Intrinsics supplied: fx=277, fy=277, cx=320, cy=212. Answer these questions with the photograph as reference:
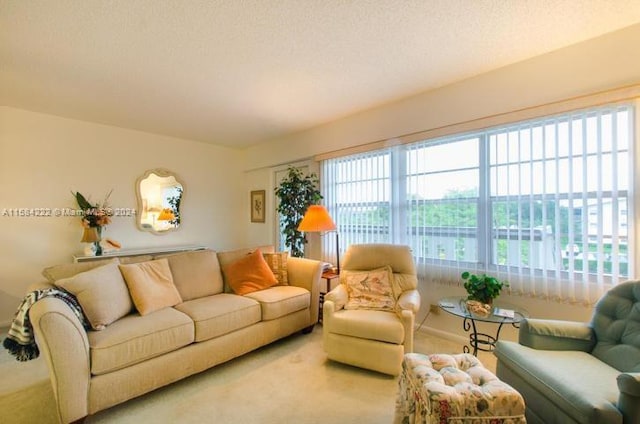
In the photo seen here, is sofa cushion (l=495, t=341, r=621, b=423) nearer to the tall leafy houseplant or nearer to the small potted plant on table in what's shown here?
the small potted plant on table

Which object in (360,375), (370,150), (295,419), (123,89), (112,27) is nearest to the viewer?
(295,419)

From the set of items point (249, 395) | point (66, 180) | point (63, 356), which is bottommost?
A: point (249, 395)

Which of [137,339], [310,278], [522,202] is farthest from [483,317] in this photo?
[137,339]

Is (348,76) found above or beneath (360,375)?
above

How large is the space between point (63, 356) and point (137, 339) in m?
0.37

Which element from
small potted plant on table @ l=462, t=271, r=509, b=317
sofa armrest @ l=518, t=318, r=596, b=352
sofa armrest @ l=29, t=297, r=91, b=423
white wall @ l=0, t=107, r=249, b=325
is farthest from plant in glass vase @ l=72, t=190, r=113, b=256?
sofa armrest @ l=518, t=318, r=596, b=352

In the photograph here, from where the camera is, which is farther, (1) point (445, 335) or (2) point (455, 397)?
(1) point (445, 335)

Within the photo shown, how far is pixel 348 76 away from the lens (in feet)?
8.12

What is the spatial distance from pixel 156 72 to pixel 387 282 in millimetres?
2742

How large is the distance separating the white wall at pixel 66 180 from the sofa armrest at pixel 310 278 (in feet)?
7.60

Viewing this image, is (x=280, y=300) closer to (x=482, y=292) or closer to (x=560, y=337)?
(x=482, y=292)

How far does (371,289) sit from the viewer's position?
2.53 m

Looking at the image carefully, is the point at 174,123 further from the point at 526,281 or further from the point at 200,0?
the point at 526,281

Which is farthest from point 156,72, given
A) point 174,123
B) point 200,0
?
point 174,123
